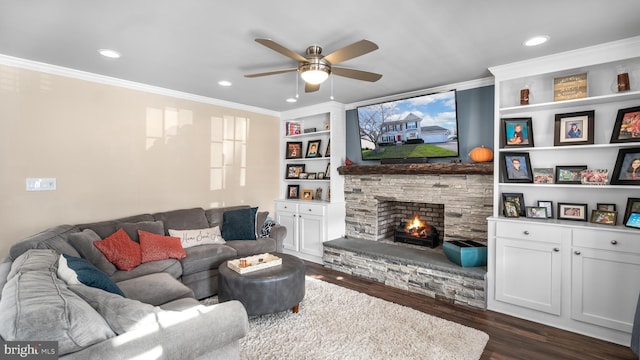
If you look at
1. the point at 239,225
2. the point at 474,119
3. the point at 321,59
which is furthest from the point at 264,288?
the point at 474,119

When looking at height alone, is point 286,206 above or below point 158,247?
above

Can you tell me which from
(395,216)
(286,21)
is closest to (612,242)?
(395,216)

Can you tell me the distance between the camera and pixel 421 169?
12.9ft

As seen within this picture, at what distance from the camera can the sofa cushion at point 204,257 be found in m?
3.26

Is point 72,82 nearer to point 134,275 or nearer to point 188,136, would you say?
point 188,136

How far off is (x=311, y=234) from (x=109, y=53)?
3344 mm

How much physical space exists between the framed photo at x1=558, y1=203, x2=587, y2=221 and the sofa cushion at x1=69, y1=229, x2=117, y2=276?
4348mm

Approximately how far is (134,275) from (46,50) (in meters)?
2.16

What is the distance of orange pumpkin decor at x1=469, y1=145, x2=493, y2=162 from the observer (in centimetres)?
347

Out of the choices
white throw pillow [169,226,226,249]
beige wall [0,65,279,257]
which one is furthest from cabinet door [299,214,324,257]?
white throw pillow [169,226,226,249]

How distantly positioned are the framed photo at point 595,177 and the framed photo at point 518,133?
527 mm

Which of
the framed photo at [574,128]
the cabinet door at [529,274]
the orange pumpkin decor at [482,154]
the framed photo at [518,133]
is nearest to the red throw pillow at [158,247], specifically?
the cabinet door at [529,274]

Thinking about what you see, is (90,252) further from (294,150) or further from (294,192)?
(294,150)

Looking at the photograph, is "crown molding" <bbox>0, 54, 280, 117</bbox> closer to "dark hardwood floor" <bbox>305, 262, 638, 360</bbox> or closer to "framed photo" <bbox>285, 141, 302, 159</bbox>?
"framed photo" <bbox>285, 141, 302, 159</bbox>
